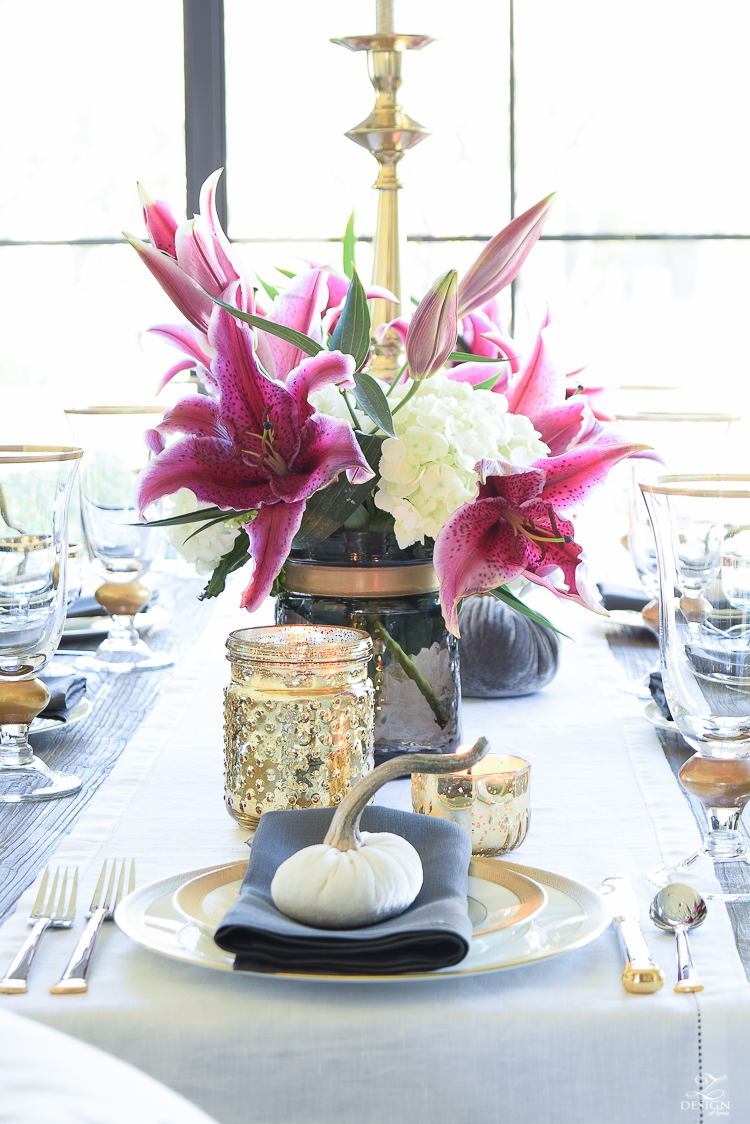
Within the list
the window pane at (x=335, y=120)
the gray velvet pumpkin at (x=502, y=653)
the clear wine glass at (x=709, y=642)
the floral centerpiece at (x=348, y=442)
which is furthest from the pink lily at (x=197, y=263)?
the window pane at (x=335, y=120)

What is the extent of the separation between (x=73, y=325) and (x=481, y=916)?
11.5ft

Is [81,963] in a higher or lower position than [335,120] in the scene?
lower

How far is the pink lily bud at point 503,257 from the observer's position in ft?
2.82

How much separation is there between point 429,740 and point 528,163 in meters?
3.07

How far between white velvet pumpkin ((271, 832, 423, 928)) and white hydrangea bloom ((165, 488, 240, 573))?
374 mm

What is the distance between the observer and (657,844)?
2.51 ft

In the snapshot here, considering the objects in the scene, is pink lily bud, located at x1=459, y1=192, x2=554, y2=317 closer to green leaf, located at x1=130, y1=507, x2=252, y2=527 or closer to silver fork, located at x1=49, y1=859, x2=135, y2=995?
green leaf, located at x1=130, y1=507, x2=252, y2=527

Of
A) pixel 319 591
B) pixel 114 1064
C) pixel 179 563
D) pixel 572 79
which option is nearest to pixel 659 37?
pixel 572 79

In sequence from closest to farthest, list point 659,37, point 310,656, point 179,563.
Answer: point 310,656, point 179,563, point 659,37

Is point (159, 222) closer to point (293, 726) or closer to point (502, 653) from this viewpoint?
point (293, 726)

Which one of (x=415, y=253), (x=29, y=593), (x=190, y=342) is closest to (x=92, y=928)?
(x=29, y=593)

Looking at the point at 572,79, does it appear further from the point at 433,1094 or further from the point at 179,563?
the point at 433,1094

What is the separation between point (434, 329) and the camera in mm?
797

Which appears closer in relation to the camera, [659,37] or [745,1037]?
[745,1037]
